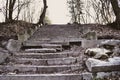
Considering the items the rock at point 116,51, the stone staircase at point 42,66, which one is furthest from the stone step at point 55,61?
the rock at point 116,51

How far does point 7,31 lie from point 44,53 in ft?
10.3

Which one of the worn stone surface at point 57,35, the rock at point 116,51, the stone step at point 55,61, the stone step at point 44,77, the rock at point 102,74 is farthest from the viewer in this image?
the worn stone surface at point 57,35

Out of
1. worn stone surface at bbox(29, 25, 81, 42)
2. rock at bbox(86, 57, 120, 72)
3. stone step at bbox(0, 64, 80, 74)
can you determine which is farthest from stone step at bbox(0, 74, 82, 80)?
worn stone surface at bbox(29, 25, 81, 42)

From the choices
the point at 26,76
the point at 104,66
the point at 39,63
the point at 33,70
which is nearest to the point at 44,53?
the point at 39,63

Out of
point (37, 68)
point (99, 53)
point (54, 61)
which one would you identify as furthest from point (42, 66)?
point (99, 53)

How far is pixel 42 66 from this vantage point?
21.0ft

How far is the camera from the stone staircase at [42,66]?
5680mm

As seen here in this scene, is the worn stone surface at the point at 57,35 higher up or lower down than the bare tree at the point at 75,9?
lower down

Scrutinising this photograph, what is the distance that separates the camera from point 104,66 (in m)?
5.49

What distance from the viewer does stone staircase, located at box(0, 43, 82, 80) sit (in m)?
5.68

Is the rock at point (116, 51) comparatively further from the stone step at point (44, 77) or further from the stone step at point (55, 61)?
the stone step at point (44, 77)

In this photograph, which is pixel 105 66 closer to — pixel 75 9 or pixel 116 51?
pixel 116 51

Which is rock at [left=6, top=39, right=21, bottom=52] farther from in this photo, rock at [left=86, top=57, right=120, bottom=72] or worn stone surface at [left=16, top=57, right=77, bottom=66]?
rock at [left=86, top=57, right=120, bottom=72]

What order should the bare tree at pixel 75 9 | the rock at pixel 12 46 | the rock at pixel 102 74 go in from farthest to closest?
the bare tree at pixel 75 9
the rock at pixel 12 46
the rock at pixel 102 74
